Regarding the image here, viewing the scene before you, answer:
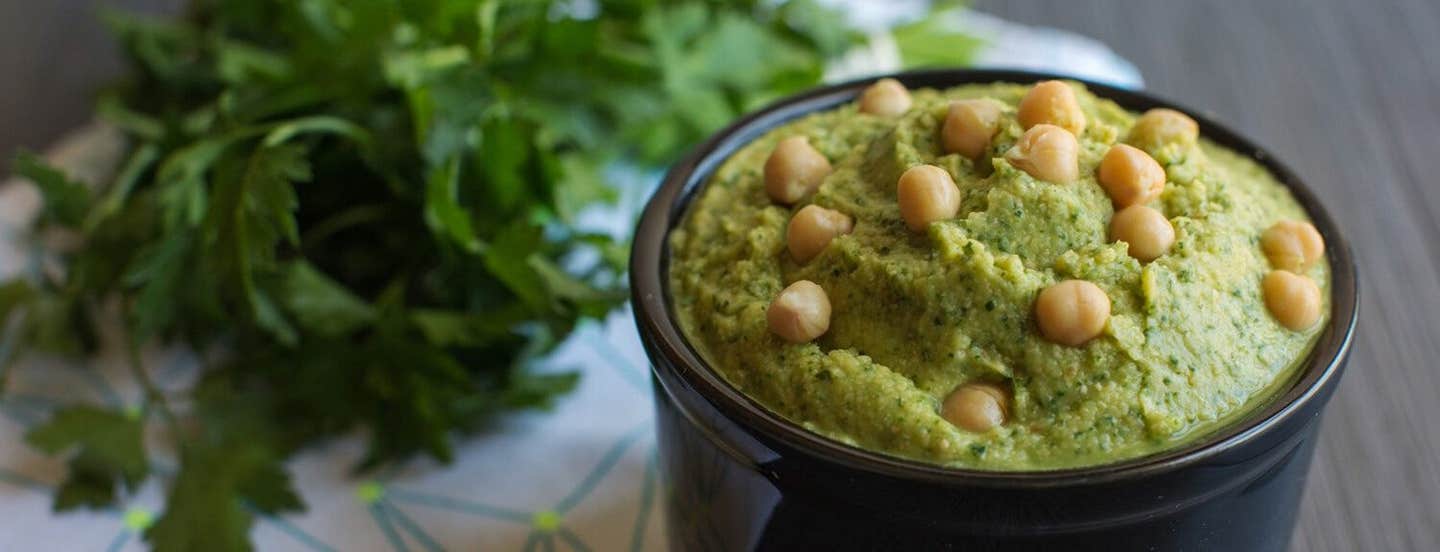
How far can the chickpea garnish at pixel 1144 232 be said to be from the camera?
1328mm

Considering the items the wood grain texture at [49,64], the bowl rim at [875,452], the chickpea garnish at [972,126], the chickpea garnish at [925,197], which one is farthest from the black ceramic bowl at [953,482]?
the wood grain texture at [49,64]

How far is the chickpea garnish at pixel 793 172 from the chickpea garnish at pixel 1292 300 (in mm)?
471

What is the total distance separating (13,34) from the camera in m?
3.30

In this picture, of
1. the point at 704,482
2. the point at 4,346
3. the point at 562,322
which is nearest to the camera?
the point at 704,482

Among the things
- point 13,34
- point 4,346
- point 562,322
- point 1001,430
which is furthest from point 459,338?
point 13,34

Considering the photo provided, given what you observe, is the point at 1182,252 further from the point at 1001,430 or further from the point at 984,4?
the point at 984,4

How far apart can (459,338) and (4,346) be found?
839 mm

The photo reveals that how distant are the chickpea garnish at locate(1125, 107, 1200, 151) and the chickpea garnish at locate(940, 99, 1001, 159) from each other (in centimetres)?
16

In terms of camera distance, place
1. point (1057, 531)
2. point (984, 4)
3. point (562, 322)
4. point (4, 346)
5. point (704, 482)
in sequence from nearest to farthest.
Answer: point (1057, 531) → point (704, 482) → point (562, 322) → point (4, 346) → point (984, 4)

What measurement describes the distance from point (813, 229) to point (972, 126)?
0.20 metres

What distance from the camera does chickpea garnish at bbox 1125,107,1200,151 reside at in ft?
4.76

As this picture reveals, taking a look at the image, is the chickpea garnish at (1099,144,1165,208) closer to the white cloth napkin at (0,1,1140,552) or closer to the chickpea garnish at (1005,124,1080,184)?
the chickpea garnish at (1005,124,1080,184)

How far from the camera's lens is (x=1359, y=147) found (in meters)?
2.65

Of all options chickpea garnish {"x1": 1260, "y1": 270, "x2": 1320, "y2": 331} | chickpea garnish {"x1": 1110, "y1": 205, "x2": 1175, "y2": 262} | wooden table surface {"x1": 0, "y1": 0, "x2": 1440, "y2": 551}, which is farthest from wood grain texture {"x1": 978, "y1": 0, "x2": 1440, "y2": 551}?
chickpea garnish {"x1": 1110, "y1": 205, "x2": 1175, "y2": 262}
